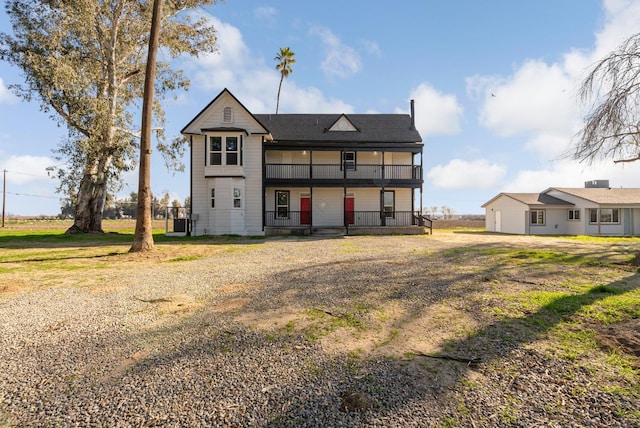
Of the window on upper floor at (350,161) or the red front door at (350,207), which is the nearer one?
the red front door at (350,207)

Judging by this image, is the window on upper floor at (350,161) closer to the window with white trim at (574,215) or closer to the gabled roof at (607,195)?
the gabled roof at (607,195)

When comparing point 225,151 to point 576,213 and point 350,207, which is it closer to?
point 350,207

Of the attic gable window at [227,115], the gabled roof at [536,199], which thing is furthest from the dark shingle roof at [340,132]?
the gabled roof at [536,199]

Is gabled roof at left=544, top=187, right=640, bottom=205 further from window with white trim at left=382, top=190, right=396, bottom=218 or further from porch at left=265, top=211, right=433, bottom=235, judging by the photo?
window with white trim at left=382, top=190, right=396, bottom=218

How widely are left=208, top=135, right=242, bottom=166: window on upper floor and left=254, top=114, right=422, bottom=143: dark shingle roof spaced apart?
134 inches

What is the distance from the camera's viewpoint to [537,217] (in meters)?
29.4

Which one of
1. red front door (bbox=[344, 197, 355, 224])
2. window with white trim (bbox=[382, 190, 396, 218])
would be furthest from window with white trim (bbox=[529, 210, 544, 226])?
red front door (bbox=[344, 197, 355, 224])

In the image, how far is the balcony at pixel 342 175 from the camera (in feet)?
70.8

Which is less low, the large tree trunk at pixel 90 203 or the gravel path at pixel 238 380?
the large tree trunk at pixel 90 203

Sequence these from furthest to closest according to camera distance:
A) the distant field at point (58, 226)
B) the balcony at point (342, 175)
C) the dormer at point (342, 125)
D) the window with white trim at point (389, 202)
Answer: the distant field at point (58, 226) < the dormer at point (342, 125) < the window with white trim at point (389, 202) < the balcony at point (342, 175)

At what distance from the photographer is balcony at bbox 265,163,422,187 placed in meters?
21.6

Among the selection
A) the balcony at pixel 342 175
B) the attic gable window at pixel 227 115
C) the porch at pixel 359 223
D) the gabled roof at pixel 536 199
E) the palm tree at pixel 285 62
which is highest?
the palm tree at pixel 285 62

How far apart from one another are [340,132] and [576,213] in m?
23.6

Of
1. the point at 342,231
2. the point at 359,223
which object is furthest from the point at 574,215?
the point at 342,231
